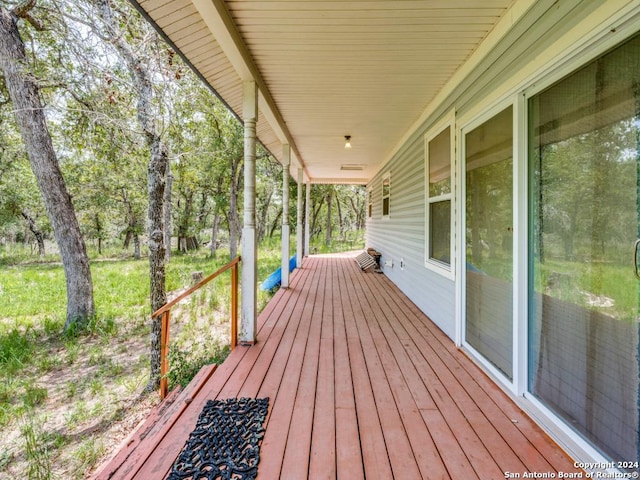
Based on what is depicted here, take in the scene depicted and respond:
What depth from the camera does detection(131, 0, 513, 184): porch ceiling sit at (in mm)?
2082

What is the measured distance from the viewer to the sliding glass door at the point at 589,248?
130 centimetres

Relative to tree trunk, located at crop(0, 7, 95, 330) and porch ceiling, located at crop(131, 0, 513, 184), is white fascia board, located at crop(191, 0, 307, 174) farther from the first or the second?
tree trunk, located at crop(0, 7, 95, 330)

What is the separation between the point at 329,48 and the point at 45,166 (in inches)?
223

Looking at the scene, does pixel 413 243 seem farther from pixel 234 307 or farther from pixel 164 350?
pixel 164 350

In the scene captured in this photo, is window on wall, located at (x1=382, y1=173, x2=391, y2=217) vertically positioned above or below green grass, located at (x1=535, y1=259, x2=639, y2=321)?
above

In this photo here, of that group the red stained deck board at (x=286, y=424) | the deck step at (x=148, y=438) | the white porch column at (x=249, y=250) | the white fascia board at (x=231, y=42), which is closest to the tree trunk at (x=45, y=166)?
the white fascia board at (x=231, y=42)

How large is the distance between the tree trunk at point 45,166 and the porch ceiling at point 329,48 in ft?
12.4

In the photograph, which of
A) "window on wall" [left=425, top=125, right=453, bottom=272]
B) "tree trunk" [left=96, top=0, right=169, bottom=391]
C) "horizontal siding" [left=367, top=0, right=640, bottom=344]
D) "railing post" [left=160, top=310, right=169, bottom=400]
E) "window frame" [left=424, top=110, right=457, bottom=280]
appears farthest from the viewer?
"tree trunk" [left=96, top=0, right=169, bottom=391]

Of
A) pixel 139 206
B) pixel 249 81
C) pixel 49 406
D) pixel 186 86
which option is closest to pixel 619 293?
pixel 249 81

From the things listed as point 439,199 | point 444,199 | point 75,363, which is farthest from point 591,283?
point 75,363

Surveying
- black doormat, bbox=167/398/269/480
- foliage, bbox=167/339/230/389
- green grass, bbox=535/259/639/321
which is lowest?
foliage, bbox=167/339/230/389

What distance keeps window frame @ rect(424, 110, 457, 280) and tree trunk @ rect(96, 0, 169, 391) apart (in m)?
3.40

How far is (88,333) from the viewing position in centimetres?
541

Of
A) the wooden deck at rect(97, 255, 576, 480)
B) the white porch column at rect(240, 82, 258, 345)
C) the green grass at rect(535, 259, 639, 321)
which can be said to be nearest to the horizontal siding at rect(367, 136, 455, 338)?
the wooden deck at rect(97, 255, 576, 480)
